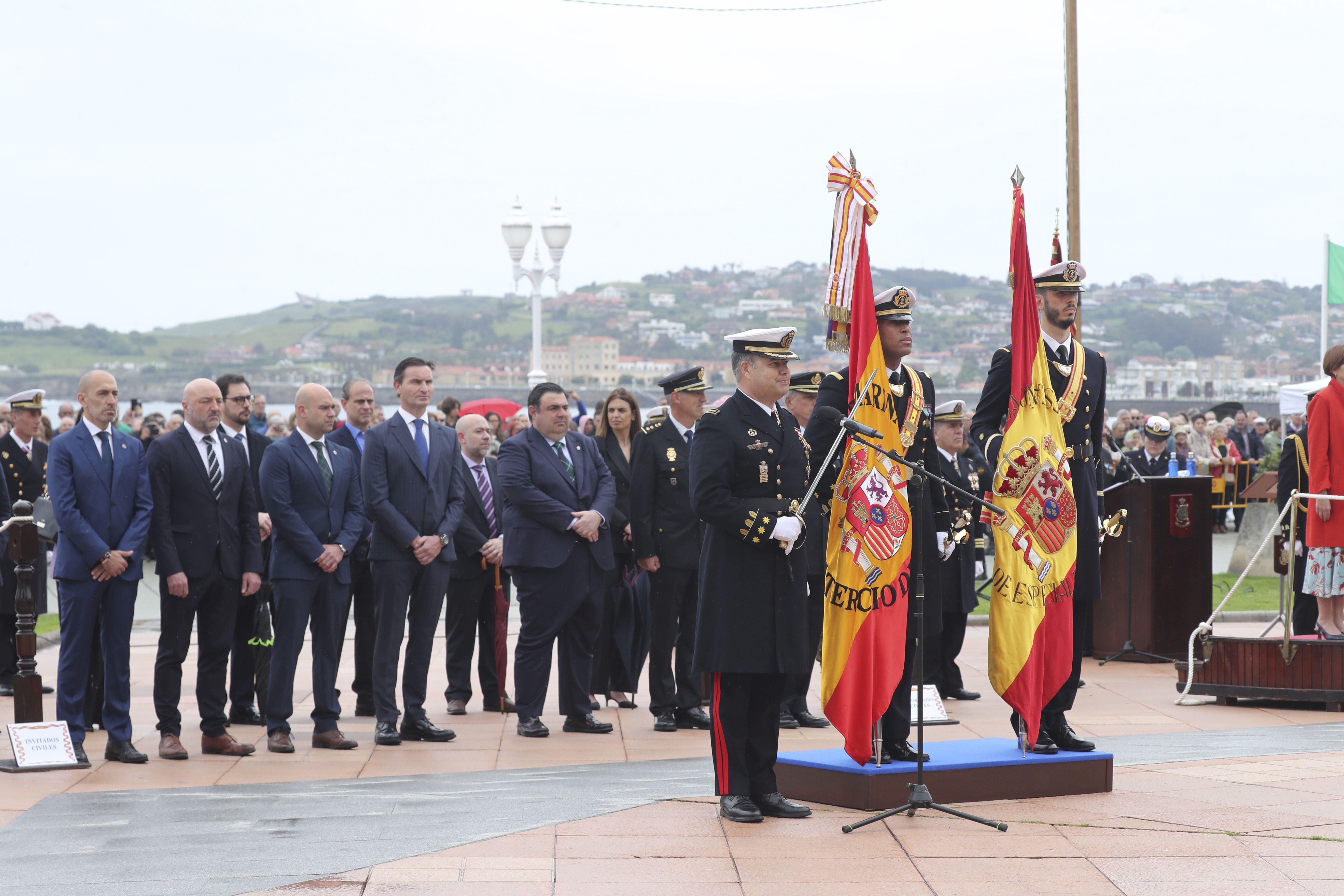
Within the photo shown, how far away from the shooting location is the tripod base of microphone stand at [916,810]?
5.51 meters

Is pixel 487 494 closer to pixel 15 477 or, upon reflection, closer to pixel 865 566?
pixel 15 477

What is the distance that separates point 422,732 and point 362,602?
1.31 m

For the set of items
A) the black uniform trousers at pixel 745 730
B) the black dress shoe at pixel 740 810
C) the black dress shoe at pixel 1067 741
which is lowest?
the black dress shoe at pixel 740 810

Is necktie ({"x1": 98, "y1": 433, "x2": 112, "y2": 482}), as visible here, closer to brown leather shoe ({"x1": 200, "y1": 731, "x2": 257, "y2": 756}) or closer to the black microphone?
brown leather shoe ({"x1": 200, "y1": 731, "x2": 257, "y2": 756})

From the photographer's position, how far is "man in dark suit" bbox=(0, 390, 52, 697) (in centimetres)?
981

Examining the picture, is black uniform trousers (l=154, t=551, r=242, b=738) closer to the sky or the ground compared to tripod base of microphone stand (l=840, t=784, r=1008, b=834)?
closer to the sky

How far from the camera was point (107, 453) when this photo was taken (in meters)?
7.61

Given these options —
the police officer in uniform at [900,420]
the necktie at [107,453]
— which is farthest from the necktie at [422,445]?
the police officer in uniform at [900,420]

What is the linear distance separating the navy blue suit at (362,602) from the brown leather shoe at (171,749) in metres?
1.48

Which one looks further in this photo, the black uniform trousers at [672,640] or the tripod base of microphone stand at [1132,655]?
the tripod base of microphone stand at [1132,655]

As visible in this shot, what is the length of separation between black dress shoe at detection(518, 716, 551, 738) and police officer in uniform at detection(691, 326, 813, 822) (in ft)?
8.46

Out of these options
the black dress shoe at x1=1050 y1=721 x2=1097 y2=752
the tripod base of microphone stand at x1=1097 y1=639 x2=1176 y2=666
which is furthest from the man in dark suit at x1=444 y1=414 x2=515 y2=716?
the tripod base of microphone stand at x1=1097 y1=639 x2=1176 y2=666

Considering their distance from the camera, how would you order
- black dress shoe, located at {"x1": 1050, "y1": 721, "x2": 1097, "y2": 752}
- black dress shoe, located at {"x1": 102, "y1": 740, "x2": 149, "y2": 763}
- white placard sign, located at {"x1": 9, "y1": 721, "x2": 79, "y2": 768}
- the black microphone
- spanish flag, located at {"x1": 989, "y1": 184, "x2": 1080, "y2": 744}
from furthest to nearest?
black dress shoe, located at {"x1": 102, "y1": 740, "x2": 149, "y2": 763}
white placard sign, located at {"x1": 9, "y1": 721, "x2": 79, "y2": 768}
black dress shoe, located at {"x1": 1050, "y1": 721, "x2": 1097, "y2": 752}
spanish flag, located at {"x1": 989, "y1": 184, "x2": 1080, "y2": 744}
the black microphone

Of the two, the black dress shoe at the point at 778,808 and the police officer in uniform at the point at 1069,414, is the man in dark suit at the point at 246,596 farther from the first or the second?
the police officer in uniform at the point at 1069,414
